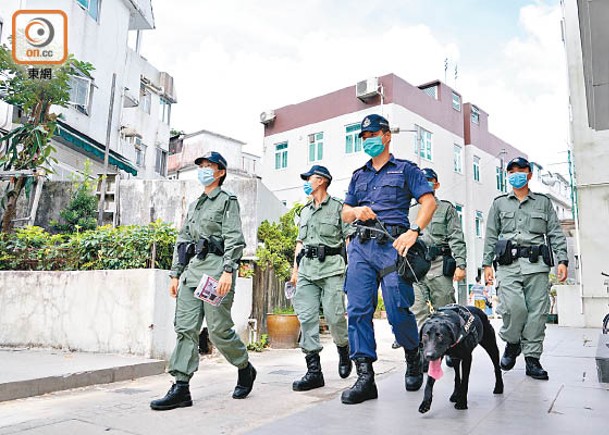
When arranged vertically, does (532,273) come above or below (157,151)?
below

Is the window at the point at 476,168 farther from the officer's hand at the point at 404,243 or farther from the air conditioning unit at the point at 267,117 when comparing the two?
the officer's hand at the point at 404,243

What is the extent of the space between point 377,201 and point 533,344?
6.67ft

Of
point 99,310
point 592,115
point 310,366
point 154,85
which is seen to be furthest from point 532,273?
point 154,85

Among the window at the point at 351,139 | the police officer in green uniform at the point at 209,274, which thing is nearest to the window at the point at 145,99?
the window at the point at 351,139

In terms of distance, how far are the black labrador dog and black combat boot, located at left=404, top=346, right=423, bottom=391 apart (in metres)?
0.48

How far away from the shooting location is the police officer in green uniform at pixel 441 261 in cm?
510

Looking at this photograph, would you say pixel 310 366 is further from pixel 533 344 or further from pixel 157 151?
pixel 157 151

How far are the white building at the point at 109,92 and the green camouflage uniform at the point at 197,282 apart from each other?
1060 centimetres

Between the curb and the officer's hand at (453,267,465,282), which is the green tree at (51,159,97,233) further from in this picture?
the officer's hand at (453,267,465,282)

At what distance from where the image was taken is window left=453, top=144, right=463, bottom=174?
80.3 feet

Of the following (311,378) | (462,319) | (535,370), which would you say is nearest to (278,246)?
(311,378)

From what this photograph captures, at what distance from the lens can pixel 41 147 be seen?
977 centimetres

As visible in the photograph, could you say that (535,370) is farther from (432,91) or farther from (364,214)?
(432,91)

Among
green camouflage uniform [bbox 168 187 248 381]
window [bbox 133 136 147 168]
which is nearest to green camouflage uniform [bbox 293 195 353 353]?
green camouflage uniform [bbox 168 187 248 381]
